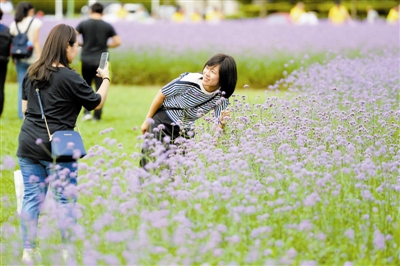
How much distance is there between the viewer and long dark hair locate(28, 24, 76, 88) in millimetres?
4305

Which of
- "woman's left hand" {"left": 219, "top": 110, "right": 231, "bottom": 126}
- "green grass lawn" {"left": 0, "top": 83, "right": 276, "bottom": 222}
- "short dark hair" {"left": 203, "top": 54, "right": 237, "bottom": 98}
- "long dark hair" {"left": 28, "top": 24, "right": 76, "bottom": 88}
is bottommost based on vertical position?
"green grass lawn" {"left": 0, "top": 83, "right": 276, "bottom": 222}

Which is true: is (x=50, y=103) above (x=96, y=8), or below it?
above

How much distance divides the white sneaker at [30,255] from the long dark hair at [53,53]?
3.05 ft

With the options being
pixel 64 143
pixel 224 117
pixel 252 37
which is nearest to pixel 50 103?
pixel 64 143

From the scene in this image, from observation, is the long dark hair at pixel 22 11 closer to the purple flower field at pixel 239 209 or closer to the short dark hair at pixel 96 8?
the short dark hair at pixel 96 8

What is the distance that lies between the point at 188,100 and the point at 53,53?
1.12 metres

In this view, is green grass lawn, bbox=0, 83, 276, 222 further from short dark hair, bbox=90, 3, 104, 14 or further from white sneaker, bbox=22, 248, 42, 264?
short dark hair, bbox=90, 3, 104, 14

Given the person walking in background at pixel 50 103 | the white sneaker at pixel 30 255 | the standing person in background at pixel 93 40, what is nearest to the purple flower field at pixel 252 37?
the standing person in background at pixel 93 40

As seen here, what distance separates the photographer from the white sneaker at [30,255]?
3710 millimetres

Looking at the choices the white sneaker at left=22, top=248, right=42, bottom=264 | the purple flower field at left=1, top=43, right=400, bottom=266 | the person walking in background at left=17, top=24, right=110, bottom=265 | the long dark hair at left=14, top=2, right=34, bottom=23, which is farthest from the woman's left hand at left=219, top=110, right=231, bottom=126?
the long dark hair at left=14, top=2, right=34, bottom=23

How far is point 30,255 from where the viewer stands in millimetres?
3896

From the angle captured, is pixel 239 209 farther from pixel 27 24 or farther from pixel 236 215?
pixel 27 24

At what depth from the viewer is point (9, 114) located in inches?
421

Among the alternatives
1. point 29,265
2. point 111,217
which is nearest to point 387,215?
point 111,217
